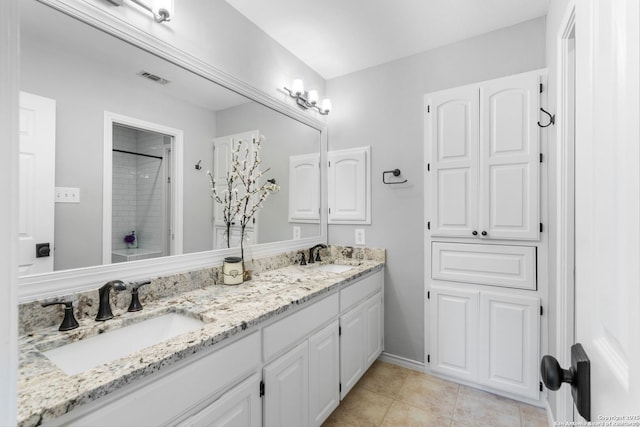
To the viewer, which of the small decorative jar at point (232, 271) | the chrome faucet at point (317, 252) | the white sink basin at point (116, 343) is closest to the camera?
the white sink basin at point (116, 343)

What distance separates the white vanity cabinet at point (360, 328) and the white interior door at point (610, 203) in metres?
1.46

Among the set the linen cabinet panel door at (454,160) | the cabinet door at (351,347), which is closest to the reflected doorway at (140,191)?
the cabinet door at (351,347)

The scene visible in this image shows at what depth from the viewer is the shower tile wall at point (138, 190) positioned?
4.35 feet

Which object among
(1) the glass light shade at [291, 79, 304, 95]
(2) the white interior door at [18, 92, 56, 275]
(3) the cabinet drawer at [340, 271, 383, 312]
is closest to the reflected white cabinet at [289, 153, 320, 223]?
(1) the glass light shade at [291, 79, 304, 95]

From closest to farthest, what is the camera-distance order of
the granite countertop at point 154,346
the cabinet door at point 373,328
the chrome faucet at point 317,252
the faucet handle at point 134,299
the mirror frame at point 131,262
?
1. the granite countertop at point 154,346
2. the mirror frame at point 131,262
3. the faucet handle at point 134,299
4. the cabinet door at point 373,328
5. the chrome faucet at point 317,252

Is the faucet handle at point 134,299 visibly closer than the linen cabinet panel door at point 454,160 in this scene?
Yes

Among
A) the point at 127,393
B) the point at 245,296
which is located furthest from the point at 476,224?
the point at 127,393

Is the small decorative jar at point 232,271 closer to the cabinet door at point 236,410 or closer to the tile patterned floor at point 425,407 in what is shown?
the cabinet door at point 236,410

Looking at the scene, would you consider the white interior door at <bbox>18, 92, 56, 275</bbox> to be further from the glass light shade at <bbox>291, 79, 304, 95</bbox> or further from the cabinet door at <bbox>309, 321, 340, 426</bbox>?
the glass light shade at <bbox>291, 79, 304, 95</bbox>

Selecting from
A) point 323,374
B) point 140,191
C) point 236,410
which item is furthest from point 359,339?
point 140,191

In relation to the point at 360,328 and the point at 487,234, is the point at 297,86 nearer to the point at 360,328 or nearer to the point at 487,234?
the point at 487,234

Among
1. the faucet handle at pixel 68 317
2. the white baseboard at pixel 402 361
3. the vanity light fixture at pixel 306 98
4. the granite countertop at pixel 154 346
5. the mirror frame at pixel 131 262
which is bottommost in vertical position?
the white baseboard at pixel 402 361

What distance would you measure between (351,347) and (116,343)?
1400 millimetres

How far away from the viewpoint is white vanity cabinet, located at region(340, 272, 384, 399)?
1924 millimetres
